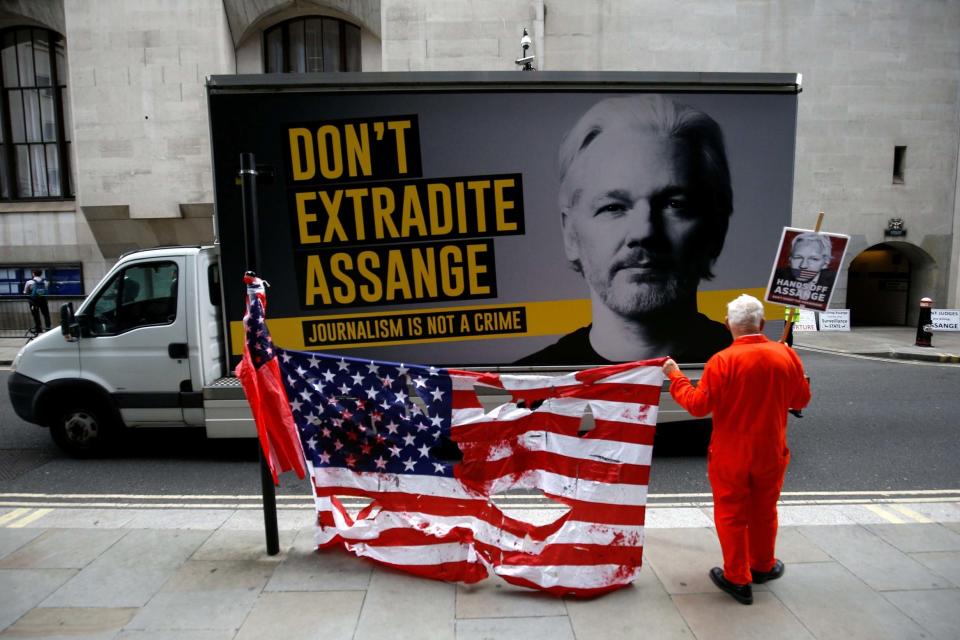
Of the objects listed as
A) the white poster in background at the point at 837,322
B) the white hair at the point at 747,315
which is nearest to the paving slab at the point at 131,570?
the white hair at the point at 747,315

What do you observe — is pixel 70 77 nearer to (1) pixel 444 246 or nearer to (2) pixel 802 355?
(1) pixel 444 246

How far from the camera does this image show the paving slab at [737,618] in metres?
3.16

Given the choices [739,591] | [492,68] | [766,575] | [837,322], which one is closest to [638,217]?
[766,575]

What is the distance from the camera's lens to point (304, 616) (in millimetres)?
3359

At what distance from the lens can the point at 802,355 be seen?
44.9 ft

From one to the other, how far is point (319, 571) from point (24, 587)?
6.15ft

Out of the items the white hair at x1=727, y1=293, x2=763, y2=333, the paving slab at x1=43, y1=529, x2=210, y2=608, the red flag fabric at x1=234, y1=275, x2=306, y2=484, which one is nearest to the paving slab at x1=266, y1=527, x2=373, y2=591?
the red flag fabric at x1=234, y1=275, x2=306, y2=484

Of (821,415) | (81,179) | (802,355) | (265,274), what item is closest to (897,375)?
(802,355)

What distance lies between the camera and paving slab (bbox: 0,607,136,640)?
3.21 metres

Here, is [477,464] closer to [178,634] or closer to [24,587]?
[178,634]

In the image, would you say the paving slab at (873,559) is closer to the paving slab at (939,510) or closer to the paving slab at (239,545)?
the paving slab at (939,510)

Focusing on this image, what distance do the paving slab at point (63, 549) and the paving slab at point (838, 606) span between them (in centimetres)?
469

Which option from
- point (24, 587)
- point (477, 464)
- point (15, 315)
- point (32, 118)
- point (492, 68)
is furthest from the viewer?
point (32, 118)

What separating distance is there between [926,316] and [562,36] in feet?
42.4
